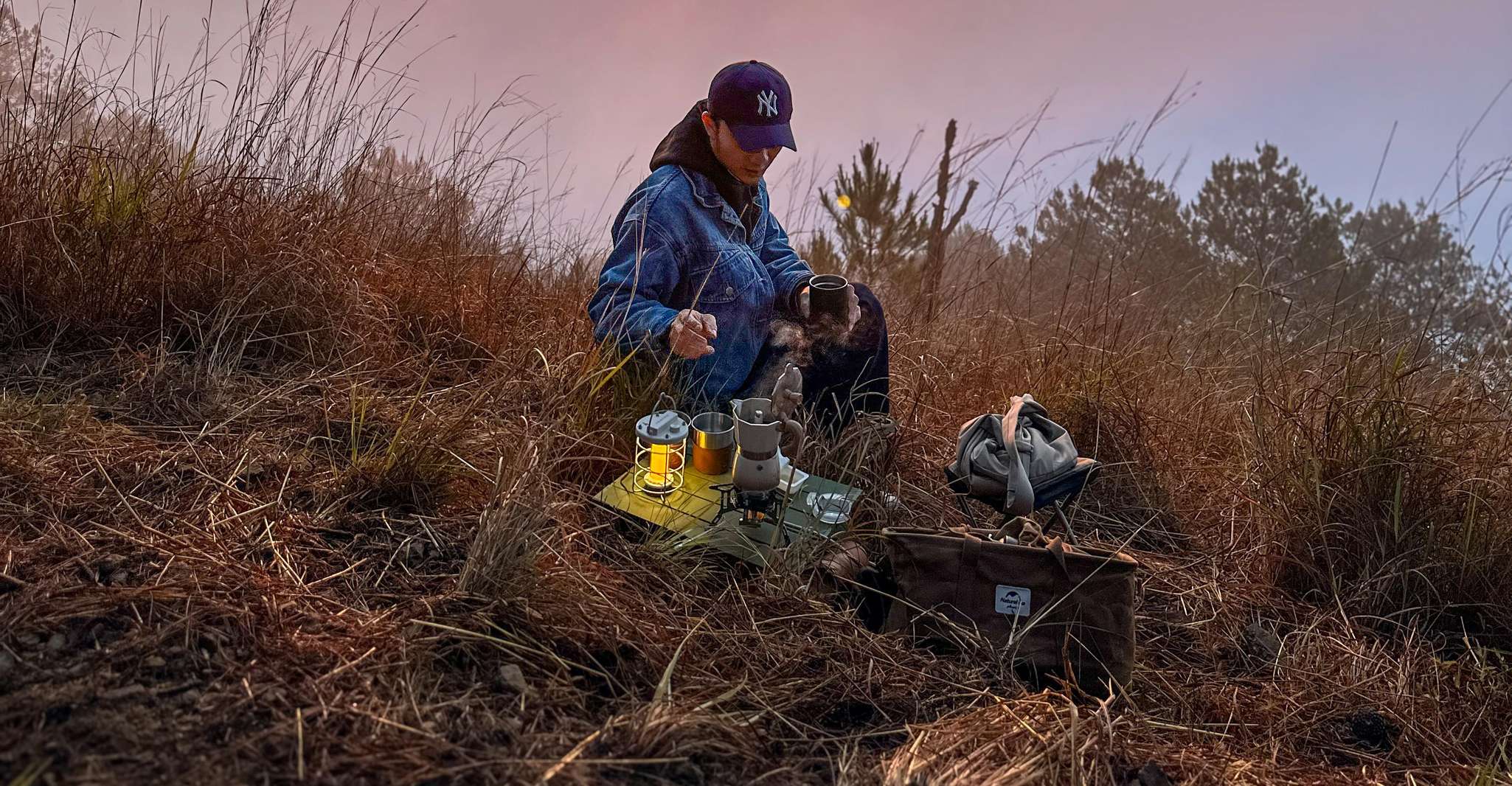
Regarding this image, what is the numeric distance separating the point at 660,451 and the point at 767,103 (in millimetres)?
1025

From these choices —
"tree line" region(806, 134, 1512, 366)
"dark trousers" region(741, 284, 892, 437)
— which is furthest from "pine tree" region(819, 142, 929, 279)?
"dark trousers" region(741, 284, 892, 437)

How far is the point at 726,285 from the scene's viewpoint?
2787 millimetres

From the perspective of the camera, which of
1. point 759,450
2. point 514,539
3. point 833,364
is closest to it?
point 514,539

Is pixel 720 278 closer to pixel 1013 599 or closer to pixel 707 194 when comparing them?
pixel 707 194

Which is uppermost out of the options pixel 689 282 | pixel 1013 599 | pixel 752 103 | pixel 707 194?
pixel 752 103

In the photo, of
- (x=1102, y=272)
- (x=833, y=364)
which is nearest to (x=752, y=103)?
(x=833, y=364)

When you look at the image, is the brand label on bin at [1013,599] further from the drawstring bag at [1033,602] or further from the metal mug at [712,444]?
the metal mug at [712,444]

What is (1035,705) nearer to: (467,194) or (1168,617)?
(1168,617)

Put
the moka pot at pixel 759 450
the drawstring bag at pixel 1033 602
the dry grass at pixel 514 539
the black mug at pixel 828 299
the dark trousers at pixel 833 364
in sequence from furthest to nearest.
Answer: the dark trousers at pixel 833 364
the black mug at pixel 828 299
the moka pot at pixel 759 450
the drawstring bag at pixel 1033 602
the dry grass at pixel 514 539

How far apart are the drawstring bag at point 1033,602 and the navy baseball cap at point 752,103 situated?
46.9 inches

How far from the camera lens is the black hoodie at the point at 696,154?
278 centimetres

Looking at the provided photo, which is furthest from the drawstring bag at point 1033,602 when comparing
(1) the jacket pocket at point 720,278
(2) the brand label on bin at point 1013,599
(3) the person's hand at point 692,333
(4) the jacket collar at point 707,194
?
(4) the jacket collar at point 707,194

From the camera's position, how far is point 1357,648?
8.10 ft

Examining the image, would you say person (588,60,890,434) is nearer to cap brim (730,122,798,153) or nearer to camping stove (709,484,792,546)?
cap brim (730,122,798,153)
